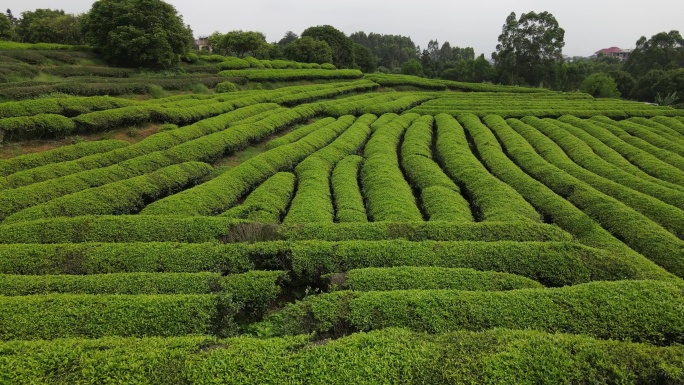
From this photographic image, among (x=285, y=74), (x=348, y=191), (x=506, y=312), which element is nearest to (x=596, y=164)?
(x=348, y=191)

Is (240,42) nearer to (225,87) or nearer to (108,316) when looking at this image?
(225,87)

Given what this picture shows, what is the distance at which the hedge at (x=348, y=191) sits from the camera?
50.9 ft

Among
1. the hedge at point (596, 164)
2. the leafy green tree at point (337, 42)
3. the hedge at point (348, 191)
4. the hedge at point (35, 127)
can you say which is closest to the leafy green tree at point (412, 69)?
the leafy green tree at point (337, 42)

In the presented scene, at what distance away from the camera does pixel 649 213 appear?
16.4 m

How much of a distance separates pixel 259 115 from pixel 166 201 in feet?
50.5

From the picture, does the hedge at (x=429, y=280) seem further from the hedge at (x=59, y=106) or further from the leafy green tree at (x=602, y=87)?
the leafy green tree at (x=602, y=87)

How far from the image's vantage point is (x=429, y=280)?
9492 millimetres

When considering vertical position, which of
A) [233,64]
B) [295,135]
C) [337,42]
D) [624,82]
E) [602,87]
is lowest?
[295,135]

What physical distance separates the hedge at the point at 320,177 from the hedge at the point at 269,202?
48 centimetres

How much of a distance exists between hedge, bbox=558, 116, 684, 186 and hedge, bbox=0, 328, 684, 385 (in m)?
19.8

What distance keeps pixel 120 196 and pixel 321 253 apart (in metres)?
9.28

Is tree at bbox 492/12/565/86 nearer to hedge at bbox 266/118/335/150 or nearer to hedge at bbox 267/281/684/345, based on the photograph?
hedge at bbox 266/118/335/150

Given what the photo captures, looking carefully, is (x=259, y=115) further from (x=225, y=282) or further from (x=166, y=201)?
(x=225, y=282)

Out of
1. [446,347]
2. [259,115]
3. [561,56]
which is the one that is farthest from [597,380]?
[561,56]
